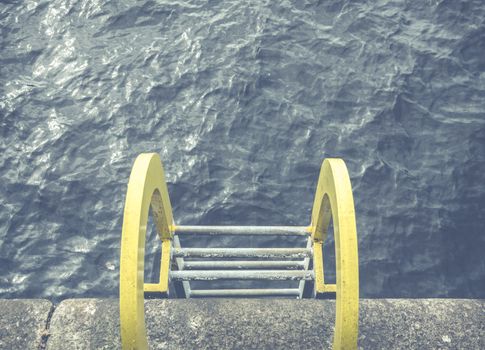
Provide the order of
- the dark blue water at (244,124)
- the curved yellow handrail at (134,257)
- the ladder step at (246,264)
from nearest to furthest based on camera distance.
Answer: the curved yellow handrail at (134,257), the ladder step at (246,264), the dark blue water at (244,124)

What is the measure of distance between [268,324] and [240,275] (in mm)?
606

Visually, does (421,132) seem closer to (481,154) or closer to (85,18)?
(481,154)

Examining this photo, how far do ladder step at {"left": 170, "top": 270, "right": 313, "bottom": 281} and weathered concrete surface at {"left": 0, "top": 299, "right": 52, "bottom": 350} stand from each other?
4.02ft

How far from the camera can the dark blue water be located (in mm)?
7730

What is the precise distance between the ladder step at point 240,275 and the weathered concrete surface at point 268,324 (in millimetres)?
224

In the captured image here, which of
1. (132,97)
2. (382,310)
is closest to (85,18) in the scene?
(132,97)

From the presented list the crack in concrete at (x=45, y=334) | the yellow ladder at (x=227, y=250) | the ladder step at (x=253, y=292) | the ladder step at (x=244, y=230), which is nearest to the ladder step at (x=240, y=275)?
the yellow ladder at (x=227, y=250)

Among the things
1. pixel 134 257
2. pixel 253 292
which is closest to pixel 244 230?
pixel 253 292

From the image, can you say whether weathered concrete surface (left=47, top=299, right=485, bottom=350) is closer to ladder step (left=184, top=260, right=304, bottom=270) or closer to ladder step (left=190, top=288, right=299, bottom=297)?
ladder step (left=184, top=260, right=304, bottom=270)

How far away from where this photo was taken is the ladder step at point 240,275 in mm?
5438

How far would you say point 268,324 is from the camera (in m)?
5.09

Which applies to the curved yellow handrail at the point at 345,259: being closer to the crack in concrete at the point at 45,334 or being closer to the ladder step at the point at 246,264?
the ladder step at the point at 246,264

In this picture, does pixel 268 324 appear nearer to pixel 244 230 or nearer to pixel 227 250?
pixel 227 250

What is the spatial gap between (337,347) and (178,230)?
2223 millimetres
